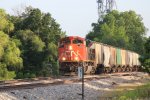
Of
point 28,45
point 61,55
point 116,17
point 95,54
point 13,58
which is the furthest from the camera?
point 116,17

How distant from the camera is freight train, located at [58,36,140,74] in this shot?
3188 cm

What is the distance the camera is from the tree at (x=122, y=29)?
91312 millimetres

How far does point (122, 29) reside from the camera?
93.2 m

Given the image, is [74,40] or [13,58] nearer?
[74,40]

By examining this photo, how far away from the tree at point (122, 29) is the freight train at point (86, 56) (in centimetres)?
4642

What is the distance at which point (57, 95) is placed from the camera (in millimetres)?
19109

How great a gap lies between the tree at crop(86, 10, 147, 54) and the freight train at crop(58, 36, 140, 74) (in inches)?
1828

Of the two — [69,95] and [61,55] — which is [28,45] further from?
[69,95]

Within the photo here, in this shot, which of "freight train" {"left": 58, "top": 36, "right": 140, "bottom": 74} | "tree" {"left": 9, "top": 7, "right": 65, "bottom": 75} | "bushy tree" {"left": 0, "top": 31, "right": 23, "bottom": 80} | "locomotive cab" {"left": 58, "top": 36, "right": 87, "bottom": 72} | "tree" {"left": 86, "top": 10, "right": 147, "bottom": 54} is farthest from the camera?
"tree" {"left": 86, "top": 10, "right": 147, "bottom": 54}

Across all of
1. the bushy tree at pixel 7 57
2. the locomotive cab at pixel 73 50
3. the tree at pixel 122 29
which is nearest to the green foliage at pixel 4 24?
the bushy tree at pixel 7 57

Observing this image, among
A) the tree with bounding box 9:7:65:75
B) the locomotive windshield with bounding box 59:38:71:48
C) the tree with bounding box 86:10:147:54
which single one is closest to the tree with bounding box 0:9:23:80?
the tree with bounding box 9:7:65:75

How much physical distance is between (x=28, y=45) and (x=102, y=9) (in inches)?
2148

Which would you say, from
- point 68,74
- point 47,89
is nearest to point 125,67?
point 68,74

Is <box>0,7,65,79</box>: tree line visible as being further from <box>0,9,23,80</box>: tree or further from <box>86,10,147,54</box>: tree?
<box>86,10,147,54</box>: tree
